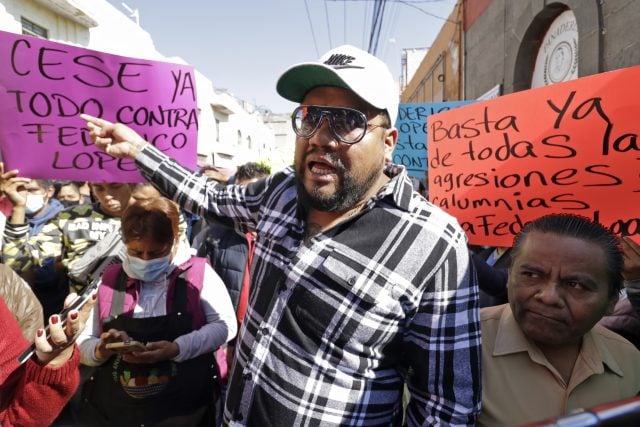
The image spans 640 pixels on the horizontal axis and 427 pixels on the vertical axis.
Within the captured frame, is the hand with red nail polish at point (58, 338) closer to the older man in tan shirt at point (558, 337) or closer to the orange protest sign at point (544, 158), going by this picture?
the older man in tan shirt at point (558, 337)

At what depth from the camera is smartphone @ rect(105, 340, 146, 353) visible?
164 cm

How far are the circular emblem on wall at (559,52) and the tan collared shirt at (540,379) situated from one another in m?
4.59

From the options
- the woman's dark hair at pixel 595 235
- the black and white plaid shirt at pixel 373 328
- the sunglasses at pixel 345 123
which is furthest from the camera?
the woman's dark hair at pixel 595 235

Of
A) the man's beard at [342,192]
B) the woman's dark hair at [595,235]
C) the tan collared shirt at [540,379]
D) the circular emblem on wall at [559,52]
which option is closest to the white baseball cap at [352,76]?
the man's beard at [342,192]

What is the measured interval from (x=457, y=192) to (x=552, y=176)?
0.46 m

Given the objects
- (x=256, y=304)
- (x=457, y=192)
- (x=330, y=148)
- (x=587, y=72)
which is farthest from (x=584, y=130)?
(x=587, y=72)

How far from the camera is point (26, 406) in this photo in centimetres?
130

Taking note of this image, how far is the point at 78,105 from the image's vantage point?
73.6 inches

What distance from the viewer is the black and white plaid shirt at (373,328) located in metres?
1.12

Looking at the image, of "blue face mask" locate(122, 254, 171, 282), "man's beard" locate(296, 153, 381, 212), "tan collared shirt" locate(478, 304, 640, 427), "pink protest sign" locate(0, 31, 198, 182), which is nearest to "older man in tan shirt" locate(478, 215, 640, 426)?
"tan collared shirt" locate(478, 304, 640, 427)

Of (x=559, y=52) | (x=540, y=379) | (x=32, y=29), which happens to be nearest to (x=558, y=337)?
(x=540, y=379)

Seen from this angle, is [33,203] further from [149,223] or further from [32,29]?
[32,29]

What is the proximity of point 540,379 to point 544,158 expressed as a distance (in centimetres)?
109

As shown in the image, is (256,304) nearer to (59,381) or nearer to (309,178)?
(309,178)
